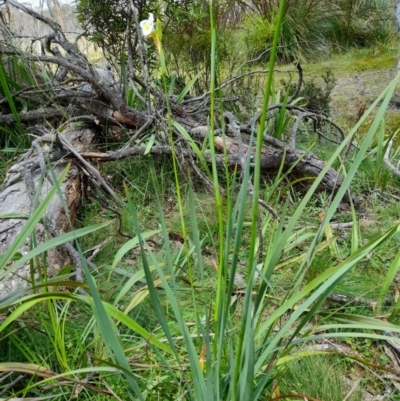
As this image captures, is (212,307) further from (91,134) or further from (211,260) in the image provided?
(91,134)

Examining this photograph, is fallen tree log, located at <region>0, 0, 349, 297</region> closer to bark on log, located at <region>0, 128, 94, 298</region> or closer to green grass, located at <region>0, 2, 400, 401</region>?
bark on log, located at <region>0, 128, 94, 298</region>

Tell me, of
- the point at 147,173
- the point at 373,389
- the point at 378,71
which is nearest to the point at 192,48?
the point at 147,173

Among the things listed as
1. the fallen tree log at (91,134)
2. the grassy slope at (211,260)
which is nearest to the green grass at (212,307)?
the grassy slope at (211,260)

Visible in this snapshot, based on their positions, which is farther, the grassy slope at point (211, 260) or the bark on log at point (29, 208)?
the bark on log at point (29, 208)

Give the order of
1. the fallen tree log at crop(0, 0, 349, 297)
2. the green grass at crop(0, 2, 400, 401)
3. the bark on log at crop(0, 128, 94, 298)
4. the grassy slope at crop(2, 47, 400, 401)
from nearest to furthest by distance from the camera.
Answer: the green grass at crop(0, 2, 400, 401) → the grassy slope at crop(2, 47, 400, 401) → the bark on log at crop(0, 128, 94, 298) → the fallen tree log at crop(0, 0, 349, 297)

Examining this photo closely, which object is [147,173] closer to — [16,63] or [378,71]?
[16,63]

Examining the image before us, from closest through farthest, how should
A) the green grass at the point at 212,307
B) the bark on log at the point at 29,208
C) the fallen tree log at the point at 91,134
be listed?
the green grass at the point at 212,307, the bark on log at the point at 29,208, the fallen tree log at the point at 91,134

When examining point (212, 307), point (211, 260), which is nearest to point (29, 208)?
point (211, 260)

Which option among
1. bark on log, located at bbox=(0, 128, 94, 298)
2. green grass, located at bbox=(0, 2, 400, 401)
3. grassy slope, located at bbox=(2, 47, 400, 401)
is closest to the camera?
green grass, located at bbox=(0, 2, 400, 401)

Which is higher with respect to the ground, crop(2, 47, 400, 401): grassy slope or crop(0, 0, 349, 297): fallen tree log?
crop(0, 0, 349, 297): fallen tree log

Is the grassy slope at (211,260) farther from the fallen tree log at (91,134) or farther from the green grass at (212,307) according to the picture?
the fallen tree log at (91,134)

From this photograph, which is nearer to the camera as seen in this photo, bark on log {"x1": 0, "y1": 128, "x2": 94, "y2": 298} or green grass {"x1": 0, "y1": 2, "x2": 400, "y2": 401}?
green grass {"x1": 0, "y1": 2, "x2": 400, "y2": 401}

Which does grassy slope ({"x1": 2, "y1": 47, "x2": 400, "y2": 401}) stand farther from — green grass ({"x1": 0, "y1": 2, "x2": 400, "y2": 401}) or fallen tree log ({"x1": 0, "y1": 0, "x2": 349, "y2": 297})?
fallen tree log ({"x1": 0, "y1": 0, "x2": 349, "y2": 297})

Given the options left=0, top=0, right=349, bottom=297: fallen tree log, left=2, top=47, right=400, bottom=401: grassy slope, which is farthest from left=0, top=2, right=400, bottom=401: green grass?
left=0, top=0, right=349, bottom=297: fallen tree log
